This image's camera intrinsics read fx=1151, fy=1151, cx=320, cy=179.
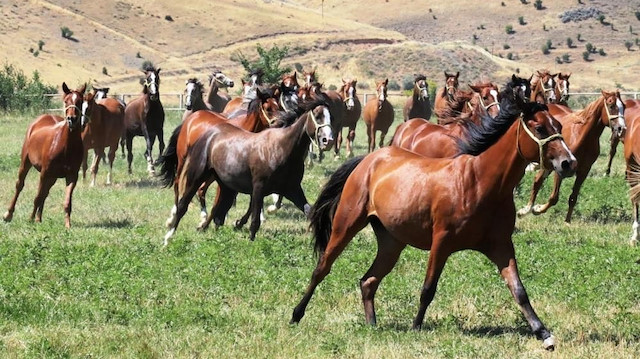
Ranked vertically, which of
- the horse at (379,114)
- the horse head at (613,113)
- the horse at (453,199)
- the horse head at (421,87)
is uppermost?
the horse at (453,199)

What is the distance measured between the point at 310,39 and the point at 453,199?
345 feet

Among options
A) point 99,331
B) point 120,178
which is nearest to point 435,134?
point 99,331

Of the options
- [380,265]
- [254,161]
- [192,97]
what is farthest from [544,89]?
[380,265]

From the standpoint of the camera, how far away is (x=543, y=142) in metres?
8.55

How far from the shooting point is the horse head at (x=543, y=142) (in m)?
8.52

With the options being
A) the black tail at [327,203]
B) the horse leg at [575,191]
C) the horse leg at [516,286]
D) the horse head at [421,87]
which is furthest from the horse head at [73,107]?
the horse head at [421,87]

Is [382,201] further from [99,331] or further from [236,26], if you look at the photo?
[236,26]

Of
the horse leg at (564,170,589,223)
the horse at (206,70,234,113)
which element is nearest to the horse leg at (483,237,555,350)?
the horse leg at (564,170,589,223)

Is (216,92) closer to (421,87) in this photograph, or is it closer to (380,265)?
(421,87)

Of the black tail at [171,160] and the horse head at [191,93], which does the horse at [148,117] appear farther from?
the black tail at [171,160]

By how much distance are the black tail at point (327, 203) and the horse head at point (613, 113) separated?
8207 millimetres

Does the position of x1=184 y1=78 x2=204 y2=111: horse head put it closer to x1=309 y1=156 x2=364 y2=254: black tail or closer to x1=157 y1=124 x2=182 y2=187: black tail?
x1=157 y1=124 x2=182 y2=187: black tail

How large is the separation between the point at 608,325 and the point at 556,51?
112464 millimetres

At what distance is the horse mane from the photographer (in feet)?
28.9
